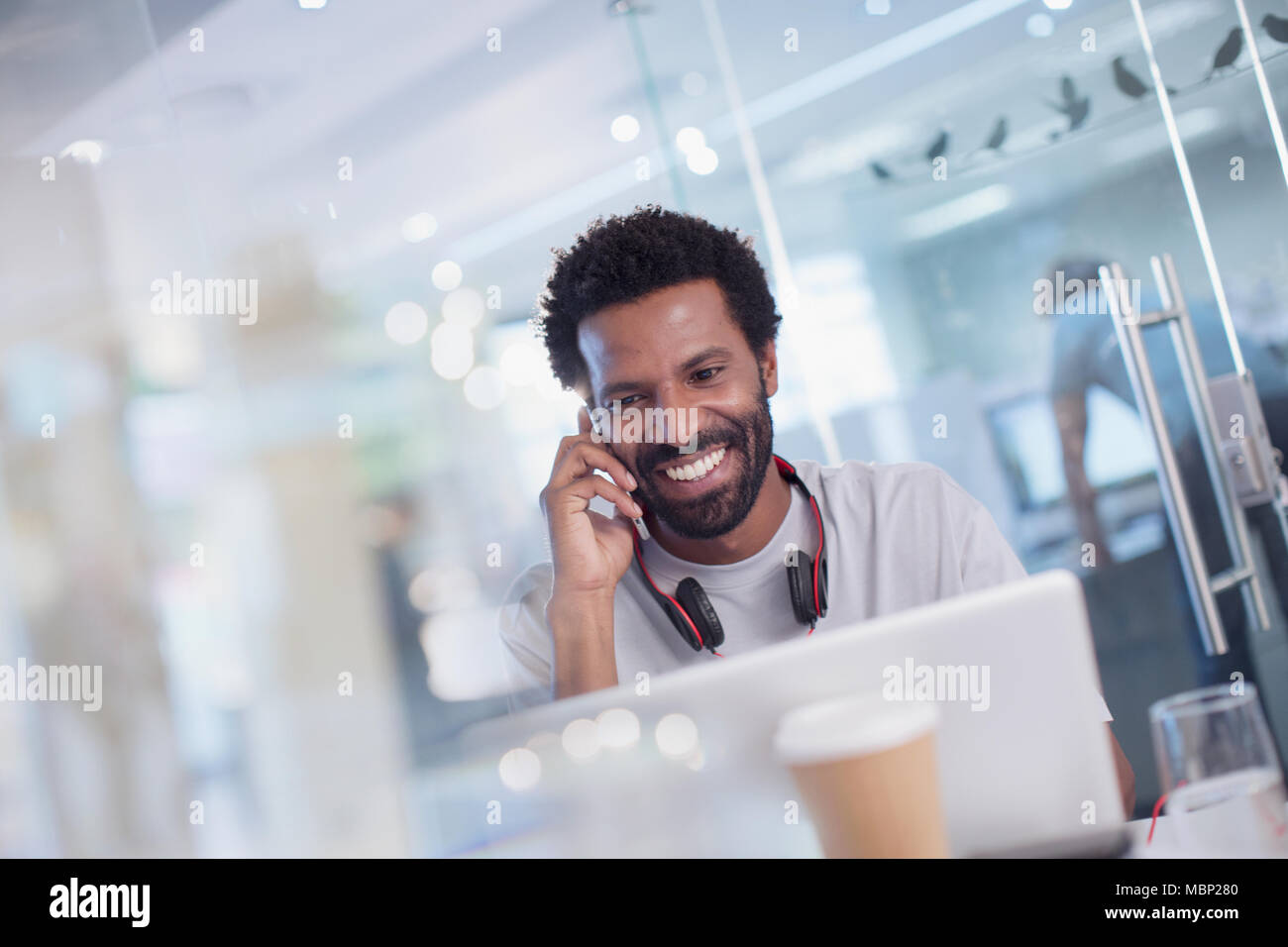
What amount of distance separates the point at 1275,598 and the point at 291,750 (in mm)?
2824

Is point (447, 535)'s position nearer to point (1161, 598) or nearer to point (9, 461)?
point (9, 461)

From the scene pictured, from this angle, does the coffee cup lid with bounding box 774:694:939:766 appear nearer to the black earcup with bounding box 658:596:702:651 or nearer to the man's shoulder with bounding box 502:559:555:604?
the black earcup with bounding box 658:596:702:651

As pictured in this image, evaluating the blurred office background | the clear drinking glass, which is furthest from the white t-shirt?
the blurred office background

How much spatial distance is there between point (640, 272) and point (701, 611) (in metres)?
0.57

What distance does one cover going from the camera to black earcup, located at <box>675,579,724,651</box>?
1.30 m

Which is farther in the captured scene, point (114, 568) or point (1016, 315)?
point (114, 568)

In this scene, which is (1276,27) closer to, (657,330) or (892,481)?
(892,481)

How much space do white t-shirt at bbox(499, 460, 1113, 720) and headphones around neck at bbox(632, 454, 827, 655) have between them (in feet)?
0.11

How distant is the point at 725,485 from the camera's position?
1464mm

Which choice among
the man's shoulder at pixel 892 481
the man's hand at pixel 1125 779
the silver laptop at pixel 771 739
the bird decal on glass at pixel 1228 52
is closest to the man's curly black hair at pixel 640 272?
the man's shoulder at pixel 892 481

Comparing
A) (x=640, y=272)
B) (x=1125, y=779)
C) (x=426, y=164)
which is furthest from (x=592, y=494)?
(x=426, y=164)

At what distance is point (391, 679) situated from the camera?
185 inches

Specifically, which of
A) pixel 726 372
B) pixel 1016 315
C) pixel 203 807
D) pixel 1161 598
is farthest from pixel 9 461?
pixel 1161 598

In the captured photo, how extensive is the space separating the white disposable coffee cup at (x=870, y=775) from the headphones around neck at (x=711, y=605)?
2.09 ft
